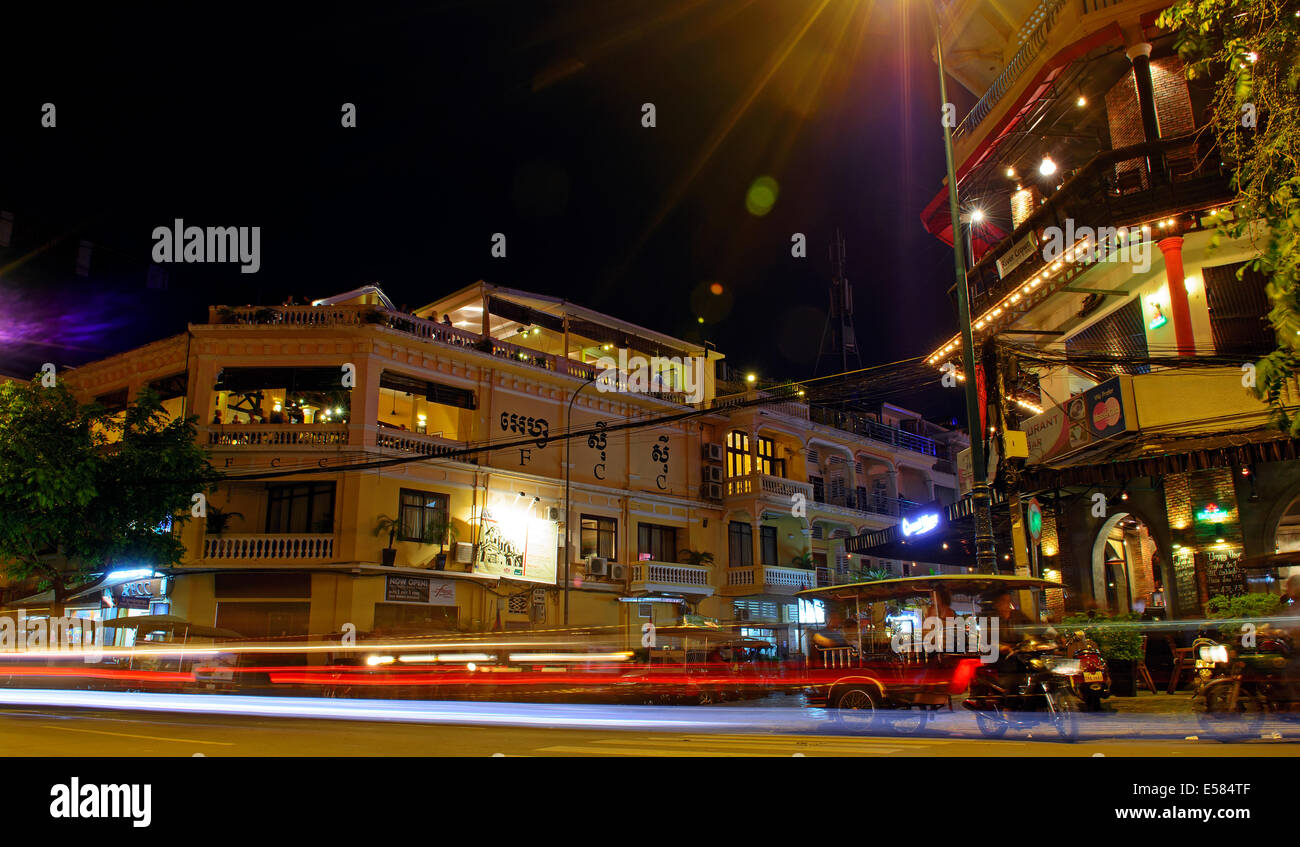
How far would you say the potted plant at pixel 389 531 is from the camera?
2611cm

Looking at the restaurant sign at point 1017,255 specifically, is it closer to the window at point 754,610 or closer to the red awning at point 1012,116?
the red awning at point 1012,116

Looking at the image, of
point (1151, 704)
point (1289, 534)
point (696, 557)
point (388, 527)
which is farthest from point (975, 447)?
point (696, 557)

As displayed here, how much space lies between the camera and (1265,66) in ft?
25.2

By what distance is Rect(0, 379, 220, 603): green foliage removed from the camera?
67.8 feet

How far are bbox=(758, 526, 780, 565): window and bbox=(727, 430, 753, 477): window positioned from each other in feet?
8.66

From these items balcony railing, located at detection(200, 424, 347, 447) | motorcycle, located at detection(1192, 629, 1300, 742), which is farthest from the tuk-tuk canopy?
balcony railing, located at detection(200, 424, 347, 447)

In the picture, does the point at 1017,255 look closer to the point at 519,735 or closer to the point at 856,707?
the point at 856,707

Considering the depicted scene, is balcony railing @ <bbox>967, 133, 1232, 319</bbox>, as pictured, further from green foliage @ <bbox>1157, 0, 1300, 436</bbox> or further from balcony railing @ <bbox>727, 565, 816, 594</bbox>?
balcony railing @ <bbox>727, 565, 816, 594</bbox>

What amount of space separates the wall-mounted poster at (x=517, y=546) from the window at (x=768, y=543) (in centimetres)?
1030

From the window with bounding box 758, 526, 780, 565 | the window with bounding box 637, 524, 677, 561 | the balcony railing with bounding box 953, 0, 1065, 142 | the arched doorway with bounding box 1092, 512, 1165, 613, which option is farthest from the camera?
the window with bounding box 758, 526, 780, 565

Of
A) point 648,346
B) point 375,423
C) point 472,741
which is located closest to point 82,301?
point 375,423

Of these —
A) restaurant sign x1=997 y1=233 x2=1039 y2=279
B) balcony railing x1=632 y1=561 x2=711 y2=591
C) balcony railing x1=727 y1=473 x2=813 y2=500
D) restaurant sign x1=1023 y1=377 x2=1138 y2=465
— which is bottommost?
balcony railing x1=632 y1=561 x2=711 y2=591

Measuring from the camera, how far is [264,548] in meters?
25.6

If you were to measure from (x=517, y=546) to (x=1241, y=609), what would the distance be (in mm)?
21015
